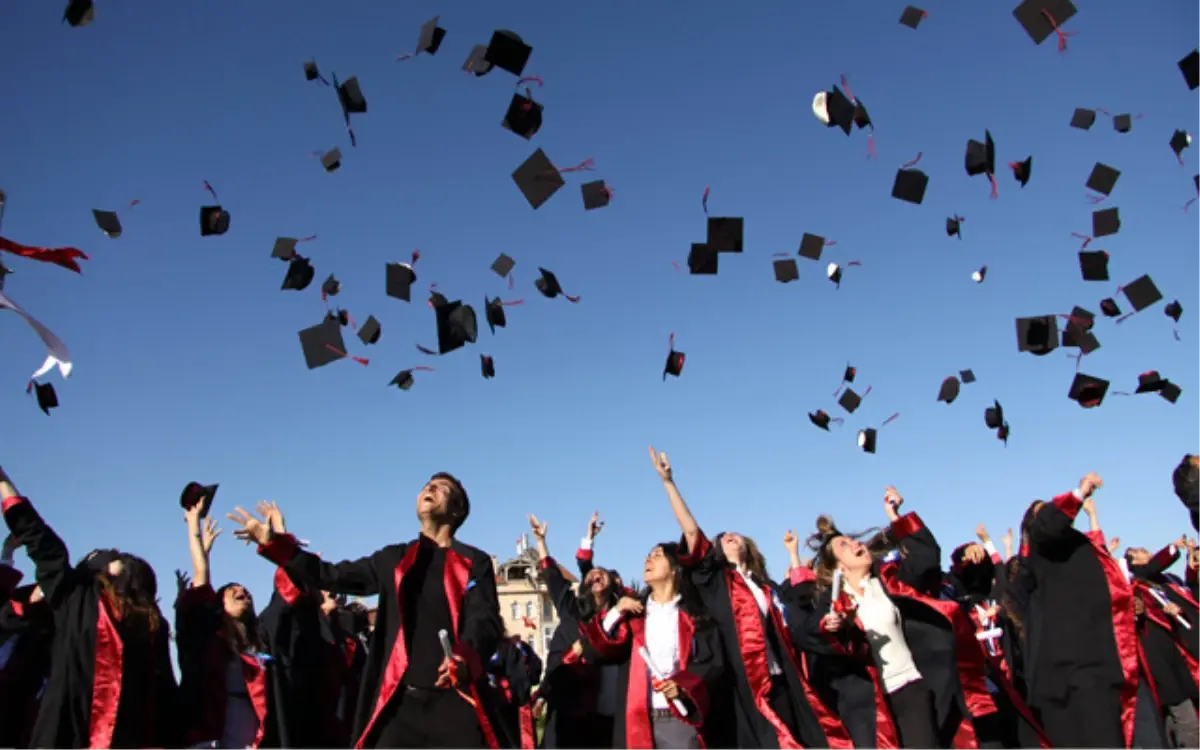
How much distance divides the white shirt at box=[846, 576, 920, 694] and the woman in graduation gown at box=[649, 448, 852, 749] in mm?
419

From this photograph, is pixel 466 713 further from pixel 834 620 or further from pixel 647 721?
pixel 834 620

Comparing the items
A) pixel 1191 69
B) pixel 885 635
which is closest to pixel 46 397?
pixel 885 635

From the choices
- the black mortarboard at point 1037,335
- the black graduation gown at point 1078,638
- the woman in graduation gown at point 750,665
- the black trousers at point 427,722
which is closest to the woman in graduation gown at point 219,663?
the black trousers at point 427,722

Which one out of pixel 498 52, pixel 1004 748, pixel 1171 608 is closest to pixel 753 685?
pixel 1004 748

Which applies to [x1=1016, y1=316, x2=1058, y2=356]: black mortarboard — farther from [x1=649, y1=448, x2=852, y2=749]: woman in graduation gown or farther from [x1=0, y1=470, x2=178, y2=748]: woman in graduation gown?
[x1=0, y1=470, x2=178, y2=748]: woman in graduation gown

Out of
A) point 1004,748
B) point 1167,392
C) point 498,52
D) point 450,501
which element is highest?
point 498,52

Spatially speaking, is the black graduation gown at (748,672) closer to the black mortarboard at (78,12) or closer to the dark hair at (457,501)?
the dark hair at (457,501)

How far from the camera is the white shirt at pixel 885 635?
17.9 ft

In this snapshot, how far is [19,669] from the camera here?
5.84 metres

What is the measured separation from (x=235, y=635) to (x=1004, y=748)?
16.2 ft

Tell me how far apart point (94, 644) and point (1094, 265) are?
30.2ft

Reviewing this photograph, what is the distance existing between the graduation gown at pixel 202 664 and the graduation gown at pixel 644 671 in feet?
7.82

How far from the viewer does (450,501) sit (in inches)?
185

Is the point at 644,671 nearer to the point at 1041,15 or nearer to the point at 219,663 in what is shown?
the point at 219,663
